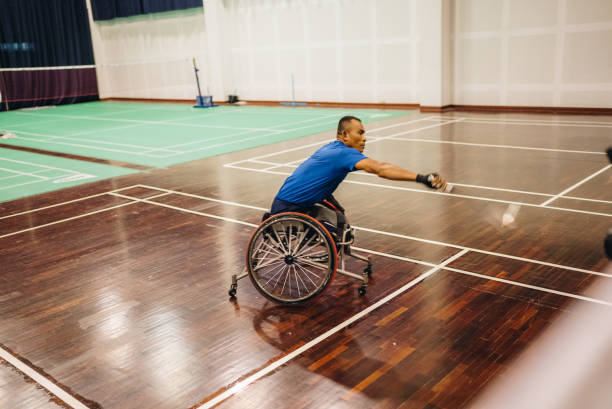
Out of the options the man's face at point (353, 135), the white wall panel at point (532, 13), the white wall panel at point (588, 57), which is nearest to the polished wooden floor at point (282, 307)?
the man's face at point (353, 135)

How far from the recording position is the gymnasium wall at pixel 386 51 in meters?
13.2

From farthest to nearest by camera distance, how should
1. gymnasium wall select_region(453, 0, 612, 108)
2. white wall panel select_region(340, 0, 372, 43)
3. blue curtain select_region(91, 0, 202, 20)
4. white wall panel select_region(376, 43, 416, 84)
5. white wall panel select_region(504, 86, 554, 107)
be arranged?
blue curtain select_region(91, 0, 202, 20)
white wall panel select_region(340, 0, 372, 43)
white wall panel select_region(376, 43, 416, 84)
white wall panel select_region(504, 86, 554, 107)
gymnasium wall select_region(453, 0, 612, 108)

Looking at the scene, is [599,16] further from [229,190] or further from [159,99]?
[159,99]

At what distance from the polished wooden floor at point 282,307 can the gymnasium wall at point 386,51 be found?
6.36 meters

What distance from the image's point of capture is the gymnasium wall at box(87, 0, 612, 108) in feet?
43.3

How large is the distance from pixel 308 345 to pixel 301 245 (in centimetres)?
86

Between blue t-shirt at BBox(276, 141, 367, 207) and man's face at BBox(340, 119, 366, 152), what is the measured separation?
0.07 meters

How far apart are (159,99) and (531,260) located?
2003 centimetres

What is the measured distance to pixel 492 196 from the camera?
6875mm

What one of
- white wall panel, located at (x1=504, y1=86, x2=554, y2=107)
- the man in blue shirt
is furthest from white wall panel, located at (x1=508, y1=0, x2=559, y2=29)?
the man in blue shirt

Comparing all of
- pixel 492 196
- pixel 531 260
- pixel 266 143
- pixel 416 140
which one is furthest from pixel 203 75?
pixel 531 260

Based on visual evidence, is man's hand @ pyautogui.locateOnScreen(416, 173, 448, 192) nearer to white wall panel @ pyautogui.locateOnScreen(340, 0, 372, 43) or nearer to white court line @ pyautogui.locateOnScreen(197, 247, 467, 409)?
white court line @ pyautogui.locateOnScreen(197, 247, 467, 409)

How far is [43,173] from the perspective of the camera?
970 cm

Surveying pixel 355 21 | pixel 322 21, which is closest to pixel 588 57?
pixel 355 21
